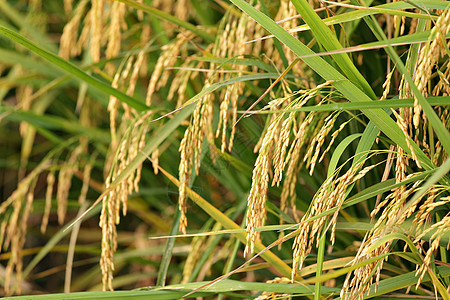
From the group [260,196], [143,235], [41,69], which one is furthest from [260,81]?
[143,235]

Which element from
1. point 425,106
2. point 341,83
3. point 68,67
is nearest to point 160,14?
point 68,67

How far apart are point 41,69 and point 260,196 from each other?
0.94 m

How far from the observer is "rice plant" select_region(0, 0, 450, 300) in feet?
2.17

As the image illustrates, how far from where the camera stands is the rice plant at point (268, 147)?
26.0 inches

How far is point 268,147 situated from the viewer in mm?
653

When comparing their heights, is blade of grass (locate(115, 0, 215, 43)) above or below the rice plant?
above

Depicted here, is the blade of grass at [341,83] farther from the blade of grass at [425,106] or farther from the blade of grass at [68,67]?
the blade of grass at [68,67]

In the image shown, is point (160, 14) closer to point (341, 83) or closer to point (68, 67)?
Result: point (68, 67)

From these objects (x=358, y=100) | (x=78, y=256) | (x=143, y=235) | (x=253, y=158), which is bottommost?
(x=78, y=256)

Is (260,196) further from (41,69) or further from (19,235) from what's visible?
(41,69)

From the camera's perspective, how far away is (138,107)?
0.98 meters

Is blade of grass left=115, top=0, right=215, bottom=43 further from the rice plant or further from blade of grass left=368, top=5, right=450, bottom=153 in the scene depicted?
blade of grass left=368, top=5, right=450, bottom=153

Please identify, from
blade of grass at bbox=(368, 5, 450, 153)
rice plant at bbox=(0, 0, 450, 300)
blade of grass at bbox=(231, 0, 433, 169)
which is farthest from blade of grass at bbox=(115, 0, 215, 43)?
blade of grass at bbox=(368, 5, 450, 153)

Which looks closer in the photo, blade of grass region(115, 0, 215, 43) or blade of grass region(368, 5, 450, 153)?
blade of grass region(368, 5, 450, 153)
